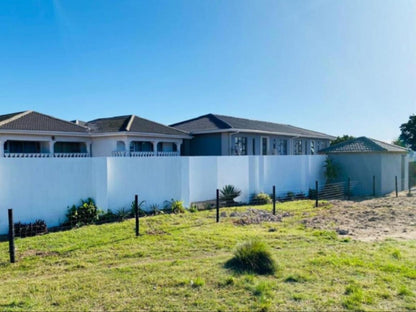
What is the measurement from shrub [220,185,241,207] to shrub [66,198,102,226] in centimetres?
565

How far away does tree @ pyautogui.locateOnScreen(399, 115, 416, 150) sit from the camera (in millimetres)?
40181

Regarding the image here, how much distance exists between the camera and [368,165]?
1828 cm

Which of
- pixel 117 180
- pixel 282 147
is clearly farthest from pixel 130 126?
pixel 282 147

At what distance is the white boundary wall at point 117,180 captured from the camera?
8273mm

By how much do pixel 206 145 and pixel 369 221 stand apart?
13.4 meters

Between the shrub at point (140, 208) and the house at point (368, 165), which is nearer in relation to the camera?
the shrub at point (140, 208)

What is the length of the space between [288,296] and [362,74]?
16312 mm

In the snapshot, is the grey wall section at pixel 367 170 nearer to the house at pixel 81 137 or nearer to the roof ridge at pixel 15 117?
the house at pixel 81 137

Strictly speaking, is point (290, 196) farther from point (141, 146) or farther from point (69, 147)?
point (69, 147)

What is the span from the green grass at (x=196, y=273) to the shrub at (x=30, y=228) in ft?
1.47

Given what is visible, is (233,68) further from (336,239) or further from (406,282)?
(406,282)

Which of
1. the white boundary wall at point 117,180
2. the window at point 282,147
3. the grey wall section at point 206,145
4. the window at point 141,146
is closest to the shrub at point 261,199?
the white boundary wall at point 117,180

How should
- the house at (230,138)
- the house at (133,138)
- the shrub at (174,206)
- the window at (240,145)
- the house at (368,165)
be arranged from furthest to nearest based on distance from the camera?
1. the window at (240,145)
2. the house at (230,138)
3. the house at (133,138)
4. the house at (368,165)
5. the shrub at (174,206)

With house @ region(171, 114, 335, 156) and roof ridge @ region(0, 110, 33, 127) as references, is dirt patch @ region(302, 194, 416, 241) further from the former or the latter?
roof ridge @ region(0, 110, 33, 127)
